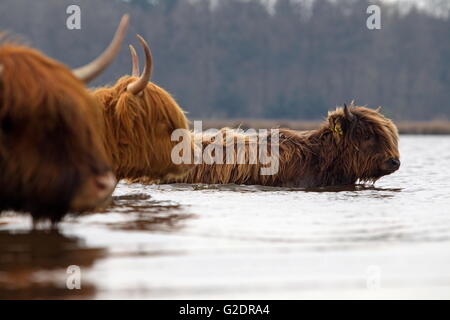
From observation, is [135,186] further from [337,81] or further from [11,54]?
[337,81]

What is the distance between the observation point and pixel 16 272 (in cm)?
343

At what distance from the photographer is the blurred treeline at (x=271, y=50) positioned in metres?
46.7

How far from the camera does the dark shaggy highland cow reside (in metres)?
7.57

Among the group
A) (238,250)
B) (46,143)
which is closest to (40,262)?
(46,143)

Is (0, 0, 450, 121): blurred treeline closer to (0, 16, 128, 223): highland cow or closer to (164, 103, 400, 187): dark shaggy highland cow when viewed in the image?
(164, 103, 400, 187): dark shaggy highland cow

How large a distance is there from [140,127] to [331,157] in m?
2.54

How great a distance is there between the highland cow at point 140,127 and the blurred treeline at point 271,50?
38.7m

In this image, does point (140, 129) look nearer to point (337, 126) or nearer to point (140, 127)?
point (140, 127)

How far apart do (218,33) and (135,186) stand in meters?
45.9

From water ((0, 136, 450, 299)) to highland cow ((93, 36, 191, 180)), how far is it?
242 mm
